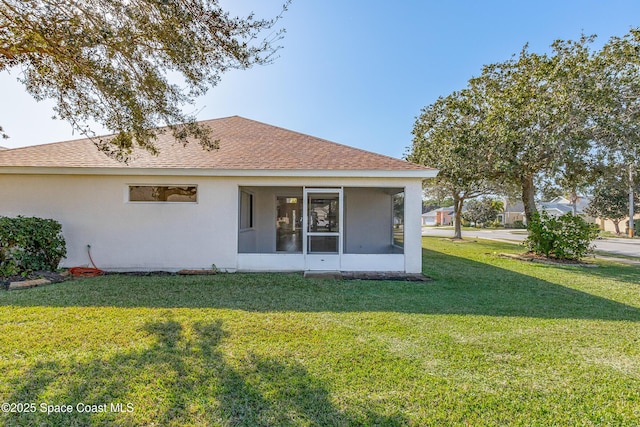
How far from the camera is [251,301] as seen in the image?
590cm

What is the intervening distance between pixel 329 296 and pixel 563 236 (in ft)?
34.2

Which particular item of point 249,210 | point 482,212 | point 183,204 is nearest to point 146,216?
point 183,204

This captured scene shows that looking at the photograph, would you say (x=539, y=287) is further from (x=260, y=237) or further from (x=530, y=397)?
(x=260, y=237)

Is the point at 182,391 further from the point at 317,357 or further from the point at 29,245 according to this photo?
the point at 29,245

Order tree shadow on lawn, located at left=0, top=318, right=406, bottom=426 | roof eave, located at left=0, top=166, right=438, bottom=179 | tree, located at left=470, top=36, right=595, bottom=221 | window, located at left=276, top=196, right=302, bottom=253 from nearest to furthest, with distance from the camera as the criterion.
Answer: tree shadow on lawn, located at left=0, top=318, right=406, bottom=426 < roof eave, located at left=0, top=166, right=438, bottom=179 < tree, located at left=470, top=36, right=595, bottom=221 < window, located at left=276, top=196, right=302, bottom=253

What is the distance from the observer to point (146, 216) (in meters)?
8.58

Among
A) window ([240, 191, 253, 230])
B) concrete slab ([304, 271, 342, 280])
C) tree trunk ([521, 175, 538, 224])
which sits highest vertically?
tree trunk ([521, 175, 538, 224])

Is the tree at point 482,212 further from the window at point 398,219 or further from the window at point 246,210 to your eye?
the window at point 246,210

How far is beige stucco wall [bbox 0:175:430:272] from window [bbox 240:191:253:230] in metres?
0.77

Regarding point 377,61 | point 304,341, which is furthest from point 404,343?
point 377,61

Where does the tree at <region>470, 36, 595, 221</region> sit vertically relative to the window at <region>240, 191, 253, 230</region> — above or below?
above

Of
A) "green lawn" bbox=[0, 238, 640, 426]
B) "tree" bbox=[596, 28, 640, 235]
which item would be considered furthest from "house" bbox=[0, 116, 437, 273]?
"tree" bbox=[596, 28, 640, 235]

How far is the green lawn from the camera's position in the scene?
274cm

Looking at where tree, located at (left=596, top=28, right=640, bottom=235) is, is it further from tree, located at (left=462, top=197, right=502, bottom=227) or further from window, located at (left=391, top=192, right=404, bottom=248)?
tree, located at (left=462, top=197, right=502, bottom=227)
